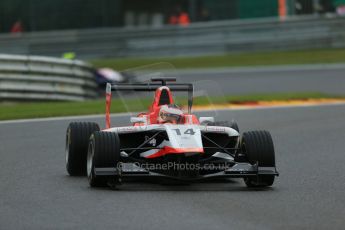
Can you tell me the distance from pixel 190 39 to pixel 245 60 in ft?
5.87

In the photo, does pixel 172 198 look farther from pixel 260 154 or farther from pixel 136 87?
pixel 136 87

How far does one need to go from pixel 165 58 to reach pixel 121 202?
23.0 m

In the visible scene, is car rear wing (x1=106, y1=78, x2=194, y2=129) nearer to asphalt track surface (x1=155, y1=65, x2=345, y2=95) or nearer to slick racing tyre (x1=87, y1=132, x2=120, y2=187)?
slick racing tyre (x1=87, y1=132, x2=120, y2=187)

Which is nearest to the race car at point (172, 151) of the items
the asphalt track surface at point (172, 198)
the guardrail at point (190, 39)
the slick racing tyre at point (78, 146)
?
the slick racing tyre at point (78, 146)

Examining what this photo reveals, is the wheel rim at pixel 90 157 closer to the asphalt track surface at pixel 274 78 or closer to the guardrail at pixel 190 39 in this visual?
the asphalt track surface at pixel 274 78

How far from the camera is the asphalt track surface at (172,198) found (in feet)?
28.1

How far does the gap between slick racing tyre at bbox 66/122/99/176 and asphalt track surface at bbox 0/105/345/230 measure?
7.3 inches

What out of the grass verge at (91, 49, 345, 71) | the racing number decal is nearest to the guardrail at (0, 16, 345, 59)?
the grass verge at (91, 49, 345, 71)

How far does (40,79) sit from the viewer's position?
72.9ft

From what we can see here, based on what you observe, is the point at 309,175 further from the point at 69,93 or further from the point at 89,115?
the point at 69,93

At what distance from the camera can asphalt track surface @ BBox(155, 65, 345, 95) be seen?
81.9ft

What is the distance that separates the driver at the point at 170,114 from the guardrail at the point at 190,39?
2047 cm

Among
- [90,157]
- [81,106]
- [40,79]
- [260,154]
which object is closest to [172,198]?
[260,154]

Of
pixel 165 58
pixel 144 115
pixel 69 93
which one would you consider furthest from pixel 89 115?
pixel 165 58
